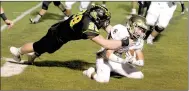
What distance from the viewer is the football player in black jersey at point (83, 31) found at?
5.69 metres

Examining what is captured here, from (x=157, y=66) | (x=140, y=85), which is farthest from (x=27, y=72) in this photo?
(x=157, y=66)

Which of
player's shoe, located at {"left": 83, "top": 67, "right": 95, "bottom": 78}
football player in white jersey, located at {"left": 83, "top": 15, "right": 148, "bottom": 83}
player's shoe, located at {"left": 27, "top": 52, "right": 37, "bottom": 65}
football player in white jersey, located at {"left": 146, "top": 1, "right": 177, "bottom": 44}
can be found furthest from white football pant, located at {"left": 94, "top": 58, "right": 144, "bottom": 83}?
football player in white jersey, located at {"left": 146, "top": 1, "right": 177, "bottom": 44}

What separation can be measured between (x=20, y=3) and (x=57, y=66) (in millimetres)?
8583

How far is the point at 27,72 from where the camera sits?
6457 millimetres

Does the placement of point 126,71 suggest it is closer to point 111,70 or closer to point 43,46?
point 111,70

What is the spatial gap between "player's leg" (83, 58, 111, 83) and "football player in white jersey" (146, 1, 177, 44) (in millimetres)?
3058

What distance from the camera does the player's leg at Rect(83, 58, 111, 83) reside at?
603 cm

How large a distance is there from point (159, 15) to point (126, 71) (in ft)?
9.88

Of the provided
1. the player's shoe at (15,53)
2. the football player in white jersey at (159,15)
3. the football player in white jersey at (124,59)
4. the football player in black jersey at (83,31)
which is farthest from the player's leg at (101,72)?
the football player in white jersey at (159,15)

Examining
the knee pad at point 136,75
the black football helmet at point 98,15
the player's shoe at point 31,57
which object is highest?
the black football helmet at point 98,15

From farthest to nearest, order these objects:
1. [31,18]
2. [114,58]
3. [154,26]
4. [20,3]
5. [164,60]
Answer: [20,3] < [31,18] < [154,26] < [164,60] < [114,58]

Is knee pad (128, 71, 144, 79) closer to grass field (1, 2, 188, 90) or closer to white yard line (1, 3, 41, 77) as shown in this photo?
grass field (1, 2, 188, 90)

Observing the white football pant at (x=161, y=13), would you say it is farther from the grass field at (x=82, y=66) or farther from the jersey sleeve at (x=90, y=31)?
the jersey sleeve at (x=90, y=31)

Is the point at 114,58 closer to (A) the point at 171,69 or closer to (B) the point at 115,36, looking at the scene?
(B) the point at 115,36
